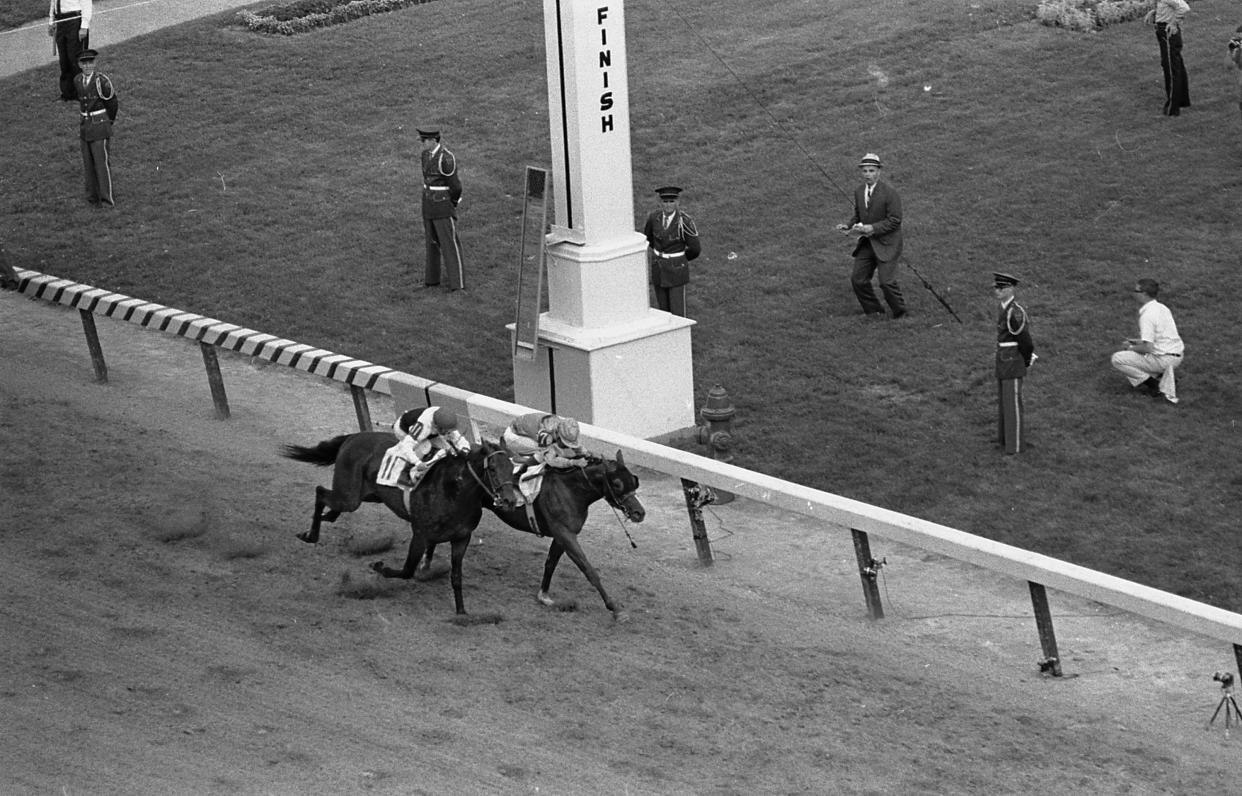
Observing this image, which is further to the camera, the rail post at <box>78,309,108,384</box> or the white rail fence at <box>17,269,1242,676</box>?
the rail post at <box>78,309,108,384</box>

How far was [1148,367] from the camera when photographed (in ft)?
50.0

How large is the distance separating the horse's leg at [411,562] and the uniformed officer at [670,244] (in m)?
5.35

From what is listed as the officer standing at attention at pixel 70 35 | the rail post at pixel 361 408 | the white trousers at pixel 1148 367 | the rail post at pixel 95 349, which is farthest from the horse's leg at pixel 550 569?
the officer standing at attention at pixel 70 35

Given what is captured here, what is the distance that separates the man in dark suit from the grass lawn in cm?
31

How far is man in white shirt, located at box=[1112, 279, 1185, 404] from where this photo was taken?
15164mm

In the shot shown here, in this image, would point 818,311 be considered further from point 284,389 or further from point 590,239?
point 284,389

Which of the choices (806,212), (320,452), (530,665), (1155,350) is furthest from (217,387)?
(1155,350)

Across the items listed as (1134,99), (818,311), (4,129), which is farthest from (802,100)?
Answer: (4,129)

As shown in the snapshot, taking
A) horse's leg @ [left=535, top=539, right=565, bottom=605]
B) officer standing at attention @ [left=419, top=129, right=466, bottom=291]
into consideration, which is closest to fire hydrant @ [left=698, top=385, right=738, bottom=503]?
horse's leg @ [left=535, top=539, right=565, bottom=605]

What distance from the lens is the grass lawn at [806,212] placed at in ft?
47.5

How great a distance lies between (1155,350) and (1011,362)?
1590 mm

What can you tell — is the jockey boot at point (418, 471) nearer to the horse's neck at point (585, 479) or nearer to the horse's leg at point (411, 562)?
the horse's leg at point (411, 562)

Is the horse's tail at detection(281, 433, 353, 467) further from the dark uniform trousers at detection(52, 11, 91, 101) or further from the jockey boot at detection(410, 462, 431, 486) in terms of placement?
the dark uniform trousers at detection(52, 11, 91, 101)

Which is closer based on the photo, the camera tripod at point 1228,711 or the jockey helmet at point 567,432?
the camera tripod at point 1228,711
